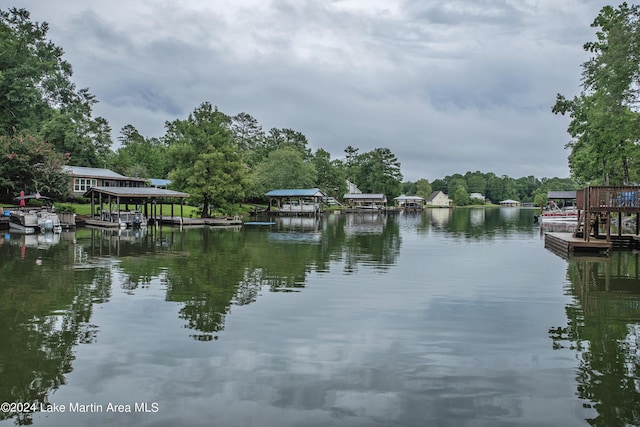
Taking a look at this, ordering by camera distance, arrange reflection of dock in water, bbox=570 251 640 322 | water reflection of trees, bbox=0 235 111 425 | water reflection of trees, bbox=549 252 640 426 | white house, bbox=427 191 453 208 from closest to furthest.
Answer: water reflection of trees, bbox=549 252 640 426, water reflection of trees, bbox=0 235 111 425, reflection of dock in water, bbox=570 251 640 322, white house, bbox=427 191 453 208

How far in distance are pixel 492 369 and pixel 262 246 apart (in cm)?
1967

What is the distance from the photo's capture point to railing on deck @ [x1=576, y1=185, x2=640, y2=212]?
23.5m

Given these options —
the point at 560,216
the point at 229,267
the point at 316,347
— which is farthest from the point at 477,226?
the point at 316,347

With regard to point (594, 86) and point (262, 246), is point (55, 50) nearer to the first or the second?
point (262, 246)

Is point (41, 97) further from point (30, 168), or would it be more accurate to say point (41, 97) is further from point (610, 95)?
point (610, 95)

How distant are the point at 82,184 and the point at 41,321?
163 feet

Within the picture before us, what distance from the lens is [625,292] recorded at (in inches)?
541

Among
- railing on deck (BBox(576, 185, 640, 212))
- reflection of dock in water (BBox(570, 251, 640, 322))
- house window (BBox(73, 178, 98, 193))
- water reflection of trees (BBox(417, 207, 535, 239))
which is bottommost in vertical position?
reflection of dock in water (BBox(570, 251, 640, 322))

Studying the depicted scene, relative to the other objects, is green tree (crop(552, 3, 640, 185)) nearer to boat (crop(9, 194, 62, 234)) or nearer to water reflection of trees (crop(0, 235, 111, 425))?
water reflection of trees (crop(0, 235, 111, 425))

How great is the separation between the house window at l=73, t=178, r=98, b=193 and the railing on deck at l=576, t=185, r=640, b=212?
4949 cm

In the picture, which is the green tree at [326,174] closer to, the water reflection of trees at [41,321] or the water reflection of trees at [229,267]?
the water reflection of trees at [229,267]

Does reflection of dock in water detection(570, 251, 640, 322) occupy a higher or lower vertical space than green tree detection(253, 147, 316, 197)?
lower

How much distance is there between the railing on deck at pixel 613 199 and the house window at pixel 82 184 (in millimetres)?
49485

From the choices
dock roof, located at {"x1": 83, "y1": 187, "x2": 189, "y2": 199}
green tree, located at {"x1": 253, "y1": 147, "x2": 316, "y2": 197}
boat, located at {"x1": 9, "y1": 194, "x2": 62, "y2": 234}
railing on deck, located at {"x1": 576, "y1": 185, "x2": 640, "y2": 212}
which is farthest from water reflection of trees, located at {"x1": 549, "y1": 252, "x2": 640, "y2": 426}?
green tree, located at {"x1": 253, "y1": 147, "x2": 316, "y2": 197}
